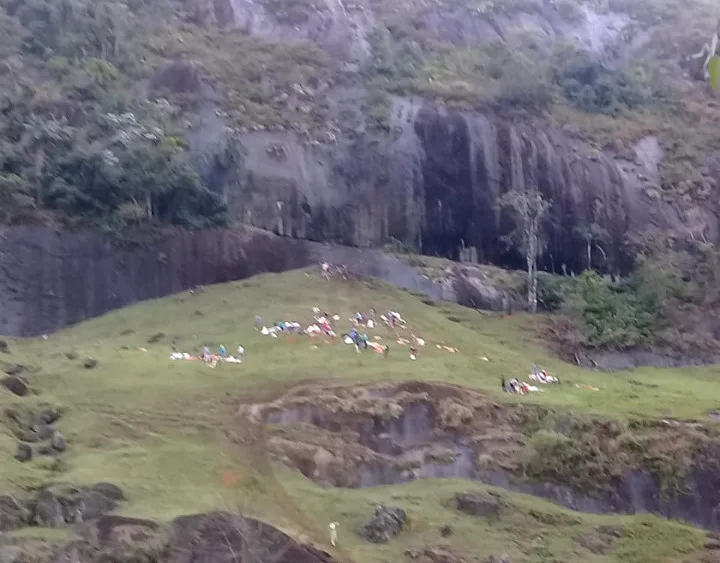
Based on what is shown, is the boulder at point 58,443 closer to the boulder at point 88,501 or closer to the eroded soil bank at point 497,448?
the boulder at point 88,501

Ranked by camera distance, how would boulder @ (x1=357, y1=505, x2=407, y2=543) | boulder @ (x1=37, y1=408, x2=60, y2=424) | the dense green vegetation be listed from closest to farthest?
boulder @ (x1=357, y1=505, x2=407, y2=543) < boulder @ (x1=37, y1=408, x2=60, y2=424) < the dense green vegetation

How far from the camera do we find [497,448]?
1903 cm

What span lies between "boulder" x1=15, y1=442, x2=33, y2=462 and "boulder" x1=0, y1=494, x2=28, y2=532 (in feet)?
5.61

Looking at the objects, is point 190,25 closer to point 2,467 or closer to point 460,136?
point 460,136

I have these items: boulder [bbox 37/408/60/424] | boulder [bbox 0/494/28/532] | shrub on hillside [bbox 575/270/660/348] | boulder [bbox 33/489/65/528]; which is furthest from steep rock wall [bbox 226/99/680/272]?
boulder [bbox 0/494/28/532]

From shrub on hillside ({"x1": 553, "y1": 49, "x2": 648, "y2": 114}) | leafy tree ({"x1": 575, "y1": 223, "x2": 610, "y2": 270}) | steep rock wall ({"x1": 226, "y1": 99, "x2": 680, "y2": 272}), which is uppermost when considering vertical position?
shrub on hillside ({"x1": 553, "y1": 49, "x2": 648, "y2": 114})

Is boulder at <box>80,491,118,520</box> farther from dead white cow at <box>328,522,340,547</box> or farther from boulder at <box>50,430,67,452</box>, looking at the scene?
dead white cow at <box>328,522,340,547</box>

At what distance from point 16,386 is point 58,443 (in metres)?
3.10

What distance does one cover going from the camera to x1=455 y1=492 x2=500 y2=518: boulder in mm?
16781

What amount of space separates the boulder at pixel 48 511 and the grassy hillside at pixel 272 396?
21.7 inches

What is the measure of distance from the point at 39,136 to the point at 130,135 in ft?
11.5

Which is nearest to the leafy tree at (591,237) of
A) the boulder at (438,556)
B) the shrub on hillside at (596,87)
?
the shrub on hillside at (596,87)

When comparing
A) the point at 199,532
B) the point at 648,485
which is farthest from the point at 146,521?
the point at 648,485

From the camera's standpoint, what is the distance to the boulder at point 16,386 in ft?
64.8
